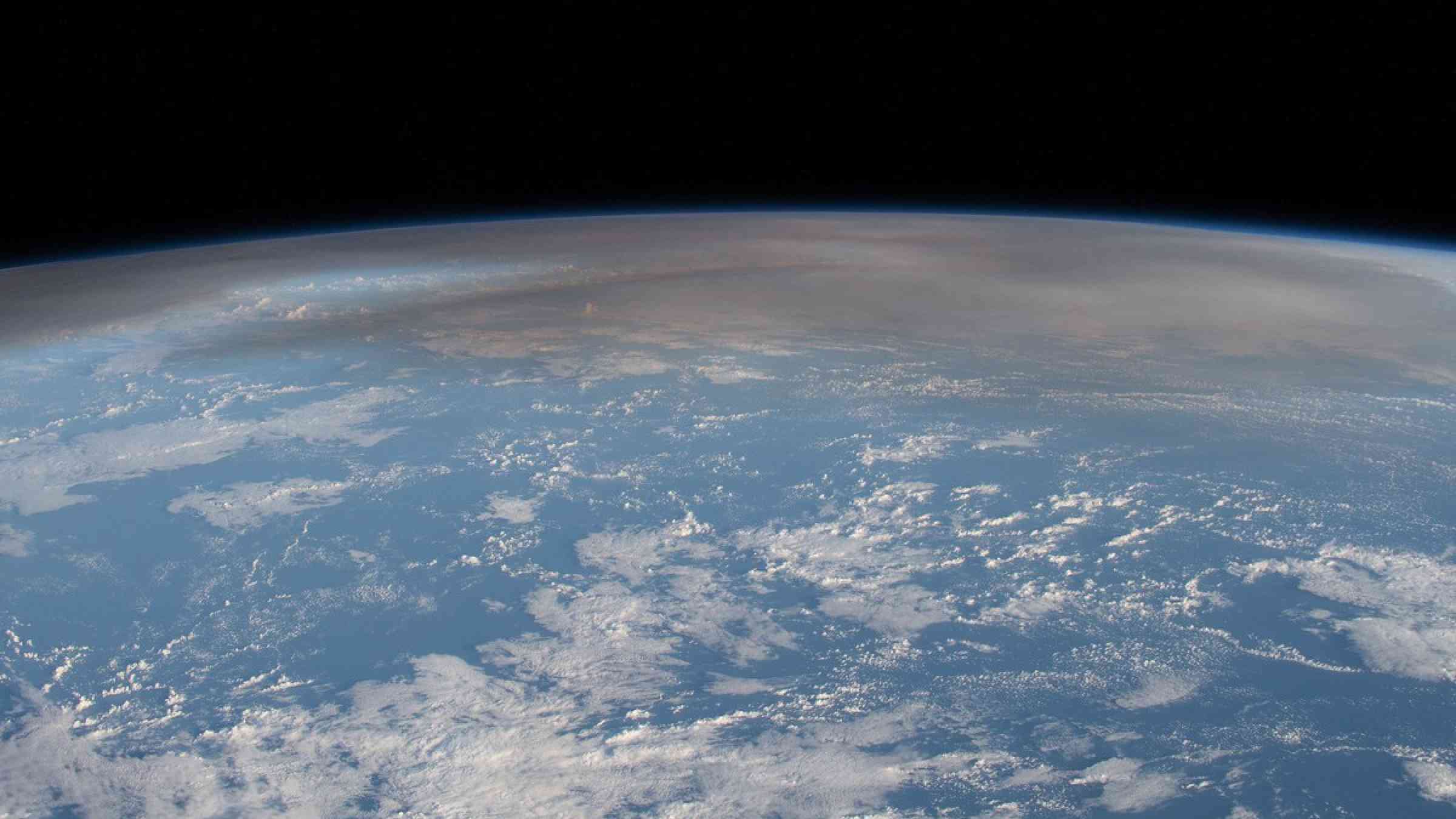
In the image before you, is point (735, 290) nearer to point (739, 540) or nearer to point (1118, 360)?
point (1118, 360)

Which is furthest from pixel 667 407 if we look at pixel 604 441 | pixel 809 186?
pixel 809 186

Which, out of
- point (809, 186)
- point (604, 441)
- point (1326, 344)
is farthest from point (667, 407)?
point (809, 186)

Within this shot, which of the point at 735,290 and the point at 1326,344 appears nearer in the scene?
the point at 1326,344

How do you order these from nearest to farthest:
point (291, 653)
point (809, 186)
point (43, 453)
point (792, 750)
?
1. point (792, 750)
2. point (291, 653)
3. point (43, 453)
4. point (809, 186)

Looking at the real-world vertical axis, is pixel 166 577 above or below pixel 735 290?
below

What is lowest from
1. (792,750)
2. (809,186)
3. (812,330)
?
(792,750)

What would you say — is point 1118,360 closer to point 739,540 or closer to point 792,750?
point 739,540

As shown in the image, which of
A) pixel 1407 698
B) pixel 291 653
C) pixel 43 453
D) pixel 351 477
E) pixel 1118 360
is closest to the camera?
pixel 1407 698
